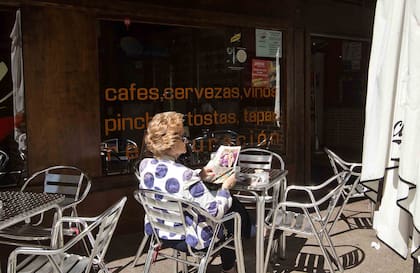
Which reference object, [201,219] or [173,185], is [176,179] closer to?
[173,185]

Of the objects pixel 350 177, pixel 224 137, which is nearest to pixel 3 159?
pixel 224 137

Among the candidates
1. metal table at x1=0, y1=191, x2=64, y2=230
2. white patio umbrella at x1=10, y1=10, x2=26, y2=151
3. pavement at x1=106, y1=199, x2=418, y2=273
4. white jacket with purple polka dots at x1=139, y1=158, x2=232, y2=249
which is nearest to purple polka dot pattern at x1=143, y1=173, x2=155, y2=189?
white jacket with purple polka dots at x1=139, y1=158, x2=232, y2=249

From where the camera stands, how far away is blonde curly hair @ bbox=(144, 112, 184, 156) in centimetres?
295

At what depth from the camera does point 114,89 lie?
4.85 metres

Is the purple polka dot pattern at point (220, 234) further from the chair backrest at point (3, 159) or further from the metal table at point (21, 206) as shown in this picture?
the chair backrest at point (3, 159)

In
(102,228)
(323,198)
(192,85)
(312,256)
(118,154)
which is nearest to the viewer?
(102,228)

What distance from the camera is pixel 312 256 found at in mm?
4215

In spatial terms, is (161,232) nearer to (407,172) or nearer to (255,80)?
(407,172)

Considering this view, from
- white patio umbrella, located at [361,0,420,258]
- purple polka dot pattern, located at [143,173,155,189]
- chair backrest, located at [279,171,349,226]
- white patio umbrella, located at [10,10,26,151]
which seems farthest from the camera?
white patio umbrella, located at [10,10,26,151]

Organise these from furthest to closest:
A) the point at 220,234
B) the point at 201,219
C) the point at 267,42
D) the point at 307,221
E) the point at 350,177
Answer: the point at 267,42
the point at 350,177
the point at 307,221
the point at 220,234
the point at 201,219

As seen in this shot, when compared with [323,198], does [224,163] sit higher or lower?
higher

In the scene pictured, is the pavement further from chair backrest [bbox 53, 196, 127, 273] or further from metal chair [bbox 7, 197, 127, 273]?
chair backrest [bbox 53, 196, 127, 273]

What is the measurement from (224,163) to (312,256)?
1591 millimetres

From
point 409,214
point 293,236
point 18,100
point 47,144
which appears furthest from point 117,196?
point 409,214
